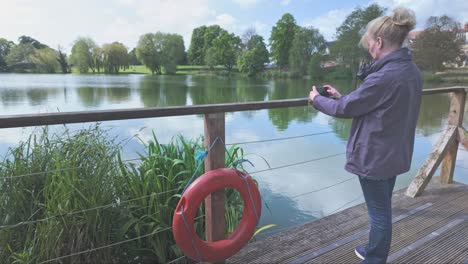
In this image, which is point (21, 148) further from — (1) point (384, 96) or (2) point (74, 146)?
(1) point (384, 96)

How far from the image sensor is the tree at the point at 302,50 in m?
41.2

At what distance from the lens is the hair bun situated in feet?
4.27

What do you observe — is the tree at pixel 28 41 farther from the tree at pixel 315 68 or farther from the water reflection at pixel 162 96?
the tree at pixel 315 68

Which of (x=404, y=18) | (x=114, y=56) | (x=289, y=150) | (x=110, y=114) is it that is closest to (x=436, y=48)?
(x=289, y=150)

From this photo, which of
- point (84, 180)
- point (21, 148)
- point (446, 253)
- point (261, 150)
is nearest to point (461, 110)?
point (446, 253)

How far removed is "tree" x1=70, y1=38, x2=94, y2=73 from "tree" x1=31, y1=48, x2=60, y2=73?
1989 mm

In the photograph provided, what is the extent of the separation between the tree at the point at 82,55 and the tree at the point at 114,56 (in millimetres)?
2067

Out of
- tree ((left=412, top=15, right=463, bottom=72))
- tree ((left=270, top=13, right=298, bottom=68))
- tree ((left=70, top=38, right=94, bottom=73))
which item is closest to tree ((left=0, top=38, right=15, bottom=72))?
tree ((left=70, top=38, right=94, bottom=73))

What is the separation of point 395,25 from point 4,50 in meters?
61.1

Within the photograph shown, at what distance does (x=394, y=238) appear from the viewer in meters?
2.07

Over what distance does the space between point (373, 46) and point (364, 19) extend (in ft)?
151

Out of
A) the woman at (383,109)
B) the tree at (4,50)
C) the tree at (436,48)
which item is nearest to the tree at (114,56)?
the tree at (4,50)

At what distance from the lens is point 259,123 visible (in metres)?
10.4

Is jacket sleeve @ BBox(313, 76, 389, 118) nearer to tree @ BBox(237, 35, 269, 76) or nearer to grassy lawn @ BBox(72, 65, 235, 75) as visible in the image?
tree @ BBox(237, 35, 269, 76)
